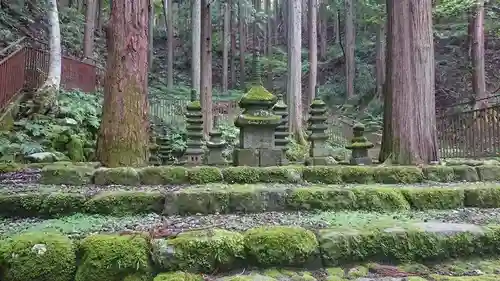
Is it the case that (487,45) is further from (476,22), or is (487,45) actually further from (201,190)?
(201,190)

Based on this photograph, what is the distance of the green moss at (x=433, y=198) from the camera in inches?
161

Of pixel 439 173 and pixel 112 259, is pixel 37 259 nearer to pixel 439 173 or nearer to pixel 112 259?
pixel 112 259

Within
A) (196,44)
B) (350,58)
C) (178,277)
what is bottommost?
(178,277)

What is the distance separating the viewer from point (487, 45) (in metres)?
22.0

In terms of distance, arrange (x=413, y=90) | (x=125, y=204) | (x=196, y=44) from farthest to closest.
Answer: (x=196, y=44), (x=413, y=90), (x=125, y=204)

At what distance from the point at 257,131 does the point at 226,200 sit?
11.0 ft

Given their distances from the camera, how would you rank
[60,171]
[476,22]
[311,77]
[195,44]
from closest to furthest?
[60,171] → [476,22] → [195,44] → [311,77]

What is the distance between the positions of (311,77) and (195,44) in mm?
4965

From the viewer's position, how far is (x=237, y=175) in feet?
16.0

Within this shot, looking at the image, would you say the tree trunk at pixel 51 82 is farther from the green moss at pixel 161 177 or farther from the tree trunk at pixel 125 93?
the green moss at pixel 161 177

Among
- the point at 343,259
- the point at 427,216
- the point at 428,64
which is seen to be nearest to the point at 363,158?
the point at 428,64

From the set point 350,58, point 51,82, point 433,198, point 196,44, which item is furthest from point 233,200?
point 350,58

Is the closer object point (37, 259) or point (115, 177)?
Result: point (37, 259)

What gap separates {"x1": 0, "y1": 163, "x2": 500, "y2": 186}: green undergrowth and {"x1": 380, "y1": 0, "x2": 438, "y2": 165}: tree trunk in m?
0.72
